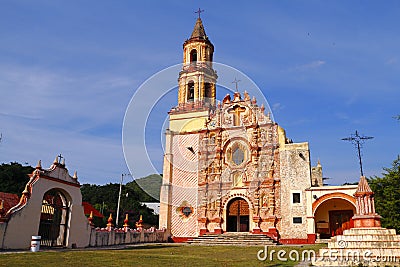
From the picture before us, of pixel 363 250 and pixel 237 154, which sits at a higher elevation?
pixel 237 154

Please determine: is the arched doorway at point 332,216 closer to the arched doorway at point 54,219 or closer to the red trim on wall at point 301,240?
the red trim on wall at point 301,240

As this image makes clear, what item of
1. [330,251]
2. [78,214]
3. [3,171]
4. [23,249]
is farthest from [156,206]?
[330,251]

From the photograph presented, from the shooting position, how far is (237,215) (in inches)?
998

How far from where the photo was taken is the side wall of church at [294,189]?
2277 cm

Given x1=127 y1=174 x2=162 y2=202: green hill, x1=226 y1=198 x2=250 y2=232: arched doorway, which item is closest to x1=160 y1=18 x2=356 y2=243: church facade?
x1=226 y1=198 x2=250 y2=232: arched doorway

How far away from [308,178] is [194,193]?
27.5ft

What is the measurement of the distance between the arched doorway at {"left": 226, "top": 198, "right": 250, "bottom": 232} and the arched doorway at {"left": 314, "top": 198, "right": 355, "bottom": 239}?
473cm

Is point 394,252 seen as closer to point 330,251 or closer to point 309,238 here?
point 330,251

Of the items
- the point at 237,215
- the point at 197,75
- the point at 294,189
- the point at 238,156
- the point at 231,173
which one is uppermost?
the point at 197,75

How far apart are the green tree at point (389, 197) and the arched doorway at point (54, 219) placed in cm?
1586

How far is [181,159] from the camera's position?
92.8 feet

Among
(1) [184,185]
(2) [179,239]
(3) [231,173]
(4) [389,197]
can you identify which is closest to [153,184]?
(1) [184,185]

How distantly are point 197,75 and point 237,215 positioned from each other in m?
11.3

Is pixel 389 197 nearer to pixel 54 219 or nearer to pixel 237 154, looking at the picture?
pixel 237 154
